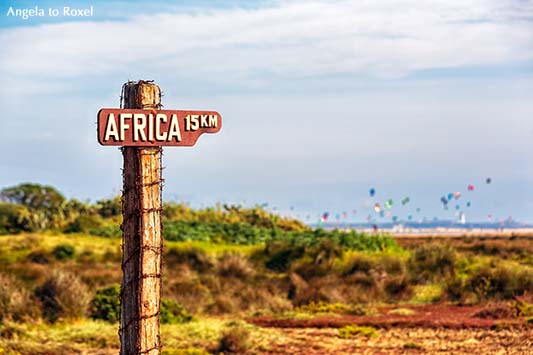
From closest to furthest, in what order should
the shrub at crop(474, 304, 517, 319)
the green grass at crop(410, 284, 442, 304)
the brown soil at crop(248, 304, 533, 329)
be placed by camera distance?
the brown soil at crop(248, 304, 533, 329) → the shrub at crop(474, 304, 517, 319) → the green grass at crop(410, 284, 442, 304)

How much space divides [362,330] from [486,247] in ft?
82.1

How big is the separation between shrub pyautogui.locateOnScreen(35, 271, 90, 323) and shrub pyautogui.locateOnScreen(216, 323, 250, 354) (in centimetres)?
419

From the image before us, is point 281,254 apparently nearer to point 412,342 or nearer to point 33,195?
point 412,342

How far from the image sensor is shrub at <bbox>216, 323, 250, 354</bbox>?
1559 cm

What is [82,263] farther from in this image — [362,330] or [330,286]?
Result: [362,330]

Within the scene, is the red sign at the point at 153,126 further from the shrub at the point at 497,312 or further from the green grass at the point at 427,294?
the green grass at the point at 427,294

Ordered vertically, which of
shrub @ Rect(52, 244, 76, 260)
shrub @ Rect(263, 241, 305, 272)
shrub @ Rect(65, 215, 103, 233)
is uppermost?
shrub @ Rect(65, 215, 103, 233)

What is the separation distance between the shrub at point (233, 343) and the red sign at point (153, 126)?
25.8 ft

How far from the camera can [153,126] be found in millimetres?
8055

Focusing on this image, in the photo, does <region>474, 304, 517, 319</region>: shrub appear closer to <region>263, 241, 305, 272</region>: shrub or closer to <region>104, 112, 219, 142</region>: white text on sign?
<region>263, 241, 305, 272</region>: shrub

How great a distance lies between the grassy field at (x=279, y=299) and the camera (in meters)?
16.3

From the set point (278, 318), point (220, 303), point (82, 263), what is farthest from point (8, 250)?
point (278, 318)

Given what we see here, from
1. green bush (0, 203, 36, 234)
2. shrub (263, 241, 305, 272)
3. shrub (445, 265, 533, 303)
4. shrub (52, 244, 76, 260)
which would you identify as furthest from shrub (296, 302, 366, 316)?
green bush (0, 203, 36, 234)

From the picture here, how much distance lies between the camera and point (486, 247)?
42.0 meters
